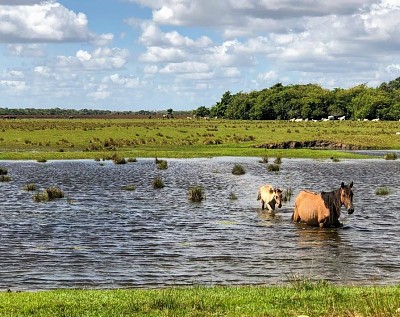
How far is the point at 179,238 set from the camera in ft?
65.9

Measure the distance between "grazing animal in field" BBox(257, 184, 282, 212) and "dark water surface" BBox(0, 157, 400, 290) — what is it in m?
0.48

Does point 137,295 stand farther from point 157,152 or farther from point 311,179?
point 157,152

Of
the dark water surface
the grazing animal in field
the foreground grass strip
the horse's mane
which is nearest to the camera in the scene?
the foreground grass strip

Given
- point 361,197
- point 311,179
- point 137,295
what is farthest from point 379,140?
point 137,295

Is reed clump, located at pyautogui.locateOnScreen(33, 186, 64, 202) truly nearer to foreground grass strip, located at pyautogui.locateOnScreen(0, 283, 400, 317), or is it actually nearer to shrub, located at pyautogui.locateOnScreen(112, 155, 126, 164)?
foreground grass strip, located at pyautogui.locateOnScreen(0, 283, 400, 317)

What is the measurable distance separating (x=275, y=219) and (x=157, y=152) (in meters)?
32.9

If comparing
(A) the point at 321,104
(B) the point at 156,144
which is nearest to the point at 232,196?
(B) the point at 156,144

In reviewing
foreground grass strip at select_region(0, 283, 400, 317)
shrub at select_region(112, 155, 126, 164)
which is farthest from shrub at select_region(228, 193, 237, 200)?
shrub at select_region(112, 155, 126, 164)

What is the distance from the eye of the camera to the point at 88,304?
11.1m

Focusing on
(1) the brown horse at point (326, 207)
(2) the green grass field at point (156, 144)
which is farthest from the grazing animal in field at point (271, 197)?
(2) the green grass field at point (156, 144)

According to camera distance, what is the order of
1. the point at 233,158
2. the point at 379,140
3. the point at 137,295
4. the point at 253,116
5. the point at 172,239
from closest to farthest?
the point at 137,295 → the point at 172,239 → the point at 233,158 → the point at 379,140 → the point at 253,116

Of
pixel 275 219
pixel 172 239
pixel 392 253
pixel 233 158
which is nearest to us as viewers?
pixel 392 253

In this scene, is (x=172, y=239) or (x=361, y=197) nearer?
(x=172, y=239)

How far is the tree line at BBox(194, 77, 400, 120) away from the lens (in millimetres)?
139750
